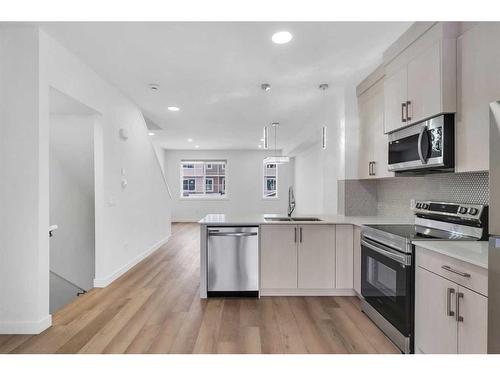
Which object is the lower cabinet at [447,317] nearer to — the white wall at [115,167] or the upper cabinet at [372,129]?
the upper cabinet at [372,129]

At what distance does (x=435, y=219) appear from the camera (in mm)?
2400

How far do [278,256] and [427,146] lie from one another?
1841mm

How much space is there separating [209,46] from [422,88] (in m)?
1.85

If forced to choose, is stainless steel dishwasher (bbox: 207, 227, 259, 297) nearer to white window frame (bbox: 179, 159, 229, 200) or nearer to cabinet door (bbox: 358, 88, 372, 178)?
cabinet door (bbox: 358, 88, 372, 178)

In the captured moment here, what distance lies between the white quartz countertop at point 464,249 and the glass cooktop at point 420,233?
119 millimetres

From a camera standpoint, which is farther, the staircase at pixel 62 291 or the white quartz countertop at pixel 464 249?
the staircase at pixel 62 291

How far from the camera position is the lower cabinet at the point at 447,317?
1.54m

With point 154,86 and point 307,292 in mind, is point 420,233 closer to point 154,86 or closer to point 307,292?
point 307,292

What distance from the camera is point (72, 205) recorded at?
4320 mm

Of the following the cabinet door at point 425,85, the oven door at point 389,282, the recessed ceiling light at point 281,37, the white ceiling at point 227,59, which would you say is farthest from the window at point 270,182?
the cabinet door at point 425,85

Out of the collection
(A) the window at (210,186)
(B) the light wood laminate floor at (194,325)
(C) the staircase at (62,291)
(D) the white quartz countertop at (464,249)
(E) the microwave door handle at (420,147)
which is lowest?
(C) the staircase at (62,291)

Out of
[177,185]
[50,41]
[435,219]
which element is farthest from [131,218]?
[177,185]

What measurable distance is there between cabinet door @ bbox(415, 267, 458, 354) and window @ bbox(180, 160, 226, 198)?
28.3ft
